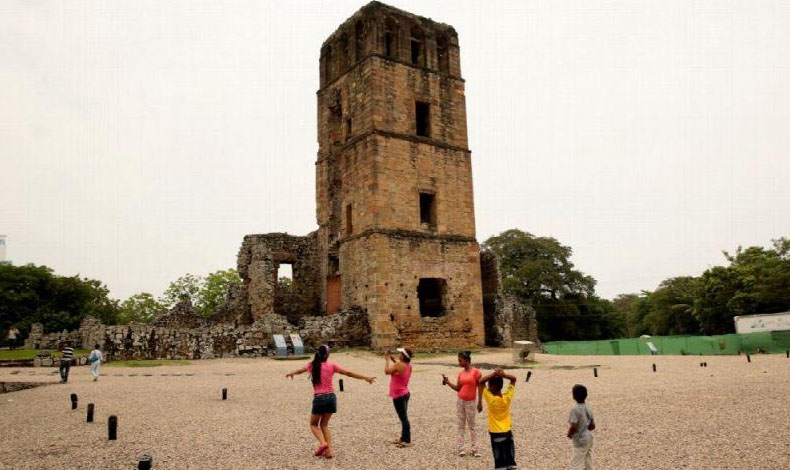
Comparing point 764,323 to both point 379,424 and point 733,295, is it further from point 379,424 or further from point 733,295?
point 379,424

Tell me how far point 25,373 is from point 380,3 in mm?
19063

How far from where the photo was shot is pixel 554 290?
1847 inches

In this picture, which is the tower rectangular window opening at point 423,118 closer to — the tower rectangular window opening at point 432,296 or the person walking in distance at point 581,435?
the tower rectangular window opening at point 432,296

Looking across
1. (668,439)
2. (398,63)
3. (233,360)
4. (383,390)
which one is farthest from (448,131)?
(668,439)

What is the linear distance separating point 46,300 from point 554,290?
1523 inches

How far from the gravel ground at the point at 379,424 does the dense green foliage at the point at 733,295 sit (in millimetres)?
20762

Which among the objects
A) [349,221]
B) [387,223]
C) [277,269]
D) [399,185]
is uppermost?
[399,185]

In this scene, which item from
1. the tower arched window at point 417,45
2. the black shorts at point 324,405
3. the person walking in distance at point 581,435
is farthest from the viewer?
the tower arched window at point 417,45

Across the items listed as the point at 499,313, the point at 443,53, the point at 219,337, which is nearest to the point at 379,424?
the point at 219,337

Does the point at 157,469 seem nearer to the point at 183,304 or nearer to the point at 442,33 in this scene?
the point at 183,304

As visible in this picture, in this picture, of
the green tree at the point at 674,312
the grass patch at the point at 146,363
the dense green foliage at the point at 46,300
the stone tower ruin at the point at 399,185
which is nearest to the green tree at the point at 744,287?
the green tree at the point at 674,312

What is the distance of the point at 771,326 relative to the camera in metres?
27.1

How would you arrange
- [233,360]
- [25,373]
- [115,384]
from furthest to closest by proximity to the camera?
[233,360] → [25,373] → [115,384]

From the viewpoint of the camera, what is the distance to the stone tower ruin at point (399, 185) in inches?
894
